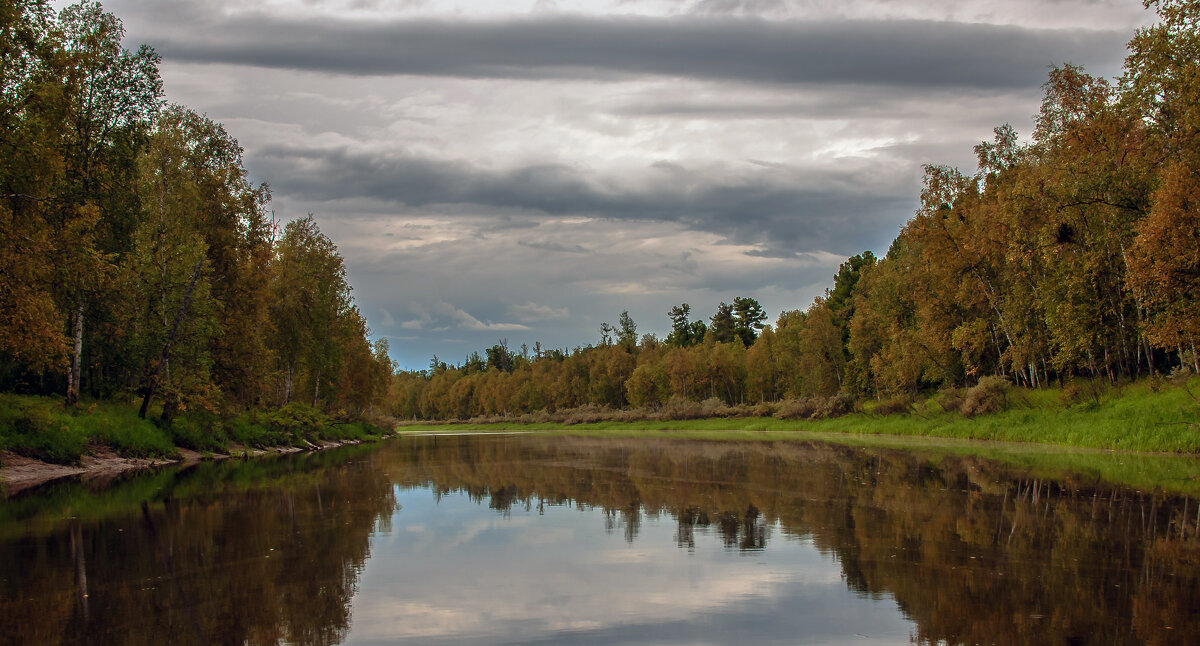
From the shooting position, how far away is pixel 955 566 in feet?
35.7

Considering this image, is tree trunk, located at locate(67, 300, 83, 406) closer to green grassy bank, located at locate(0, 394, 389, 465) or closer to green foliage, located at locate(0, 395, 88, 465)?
green grassy bank, located at locate(0, 394, 389, 465)

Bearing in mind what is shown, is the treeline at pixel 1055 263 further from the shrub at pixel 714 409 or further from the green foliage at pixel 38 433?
the green foliage at pixel 38 433

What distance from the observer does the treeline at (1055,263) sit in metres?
25.6

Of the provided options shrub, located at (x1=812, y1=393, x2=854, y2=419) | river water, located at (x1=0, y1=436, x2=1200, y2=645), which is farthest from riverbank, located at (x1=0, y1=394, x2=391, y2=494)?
shrub, located at (x1=812, y1=393, x2=854, y2=419)

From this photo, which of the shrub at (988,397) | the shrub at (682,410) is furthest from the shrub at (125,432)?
the shrub at (682,410)

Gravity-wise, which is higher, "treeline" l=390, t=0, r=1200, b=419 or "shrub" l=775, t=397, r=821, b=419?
"treeline" l=390, t=0, r=1200, b=419

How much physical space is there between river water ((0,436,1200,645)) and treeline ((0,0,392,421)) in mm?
6627

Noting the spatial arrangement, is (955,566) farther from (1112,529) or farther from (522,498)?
(522,498)

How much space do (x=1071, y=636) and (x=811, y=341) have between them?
6973 centimetres

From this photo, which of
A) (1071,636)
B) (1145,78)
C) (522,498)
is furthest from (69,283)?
(1145,78)

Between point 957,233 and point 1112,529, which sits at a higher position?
point 957,233

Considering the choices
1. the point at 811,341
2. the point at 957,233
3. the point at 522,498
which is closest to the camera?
the point at 522,498

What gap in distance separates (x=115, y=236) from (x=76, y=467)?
1431 centimetres

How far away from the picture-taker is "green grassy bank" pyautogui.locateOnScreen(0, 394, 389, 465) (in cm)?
2477
